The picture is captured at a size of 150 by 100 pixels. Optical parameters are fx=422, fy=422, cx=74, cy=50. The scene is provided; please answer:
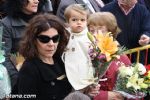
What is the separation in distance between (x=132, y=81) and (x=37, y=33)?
96cm

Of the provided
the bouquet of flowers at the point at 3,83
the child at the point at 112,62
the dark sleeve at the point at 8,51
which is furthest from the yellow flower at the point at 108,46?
the dark sleeve at the point at 8,51

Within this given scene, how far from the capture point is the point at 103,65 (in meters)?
3.73

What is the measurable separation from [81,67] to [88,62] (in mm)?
99

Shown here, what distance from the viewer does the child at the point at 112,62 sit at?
3986mm

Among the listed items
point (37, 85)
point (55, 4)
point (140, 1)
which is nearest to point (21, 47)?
point (37, 85)

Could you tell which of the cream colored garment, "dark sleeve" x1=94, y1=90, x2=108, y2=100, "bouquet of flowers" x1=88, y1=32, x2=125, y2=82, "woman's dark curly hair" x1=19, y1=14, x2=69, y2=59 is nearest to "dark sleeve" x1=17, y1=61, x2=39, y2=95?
"woman's dark curly hair" x1=19, y1=14, x2=69, y2=59

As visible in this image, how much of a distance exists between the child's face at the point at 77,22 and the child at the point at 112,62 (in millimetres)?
69

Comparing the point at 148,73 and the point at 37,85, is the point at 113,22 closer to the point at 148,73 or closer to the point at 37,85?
the point at 148,73

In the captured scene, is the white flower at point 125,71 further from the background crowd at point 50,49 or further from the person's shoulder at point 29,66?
the person's shoulder at point 29,66

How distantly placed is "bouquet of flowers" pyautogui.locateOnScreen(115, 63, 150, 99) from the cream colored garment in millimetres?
316

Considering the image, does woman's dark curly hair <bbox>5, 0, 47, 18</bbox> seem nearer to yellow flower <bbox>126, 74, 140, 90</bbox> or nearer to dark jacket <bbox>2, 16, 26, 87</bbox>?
dark jacket <bbox>2, 16, 26, 87</bbox>

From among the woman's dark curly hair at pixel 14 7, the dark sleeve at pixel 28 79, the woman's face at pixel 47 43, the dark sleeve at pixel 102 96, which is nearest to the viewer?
the dark sleeve at pixel 28 79

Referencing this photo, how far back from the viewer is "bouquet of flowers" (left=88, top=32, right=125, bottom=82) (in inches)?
144

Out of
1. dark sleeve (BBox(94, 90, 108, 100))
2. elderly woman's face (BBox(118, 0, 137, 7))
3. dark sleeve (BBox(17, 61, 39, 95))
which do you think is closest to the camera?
dark sleeve (BBox(17, 61, 39, 95))
